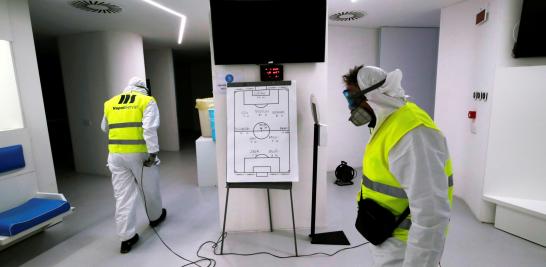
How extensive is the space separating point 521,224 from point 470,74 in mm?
1696

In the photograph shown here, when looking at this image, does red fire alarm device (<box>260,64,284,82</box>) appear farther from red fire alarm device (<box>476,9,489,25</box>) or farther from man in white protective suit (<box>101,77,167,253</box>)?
red fire alarm device (<box>476,9,489,25</box>)

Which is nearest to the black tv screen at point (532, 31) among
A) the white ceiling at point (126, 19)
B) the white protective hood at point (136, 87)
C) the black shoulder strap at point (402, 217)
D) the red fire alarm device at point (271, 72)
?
the red fire alarm device at point (271, 72)

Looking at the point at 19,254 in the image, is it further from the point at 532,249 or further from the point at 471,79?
the point at 471,79

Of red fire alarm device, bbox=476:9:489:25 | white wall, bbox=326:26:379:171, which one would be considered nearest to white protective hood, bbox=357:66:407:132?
red fire alarm device, bbox=476:9:489:25

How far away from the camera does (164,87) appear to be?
21.5 feet

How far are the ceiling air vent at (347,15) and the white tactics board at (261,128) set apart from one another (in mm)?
1933

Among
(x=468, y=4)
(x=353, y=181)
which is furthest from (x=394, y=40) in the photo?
(x=353, y=181)

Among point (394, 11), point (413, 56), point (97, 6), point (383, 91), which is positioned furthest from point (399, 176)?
point (413, 56)

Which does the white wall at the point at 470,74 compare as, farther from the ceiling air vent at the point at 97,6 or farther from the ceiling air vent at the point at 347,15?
the ceiling air vent at the point at 97,6

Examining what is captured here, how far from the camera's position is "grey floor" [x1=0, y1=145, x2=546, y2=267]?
7.70ft

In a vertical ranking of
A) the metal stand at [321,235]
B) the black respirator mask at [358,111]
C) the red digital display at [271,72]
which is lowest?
Answer: the metal stand at [321,235]

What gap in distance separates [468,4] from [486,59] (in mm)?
813

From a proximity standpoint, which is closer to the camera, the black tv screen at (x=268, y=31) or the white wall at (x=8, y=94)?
the black tv screen at (x=268, y=31)

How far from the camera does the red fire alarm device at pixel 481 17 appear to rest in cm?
291
